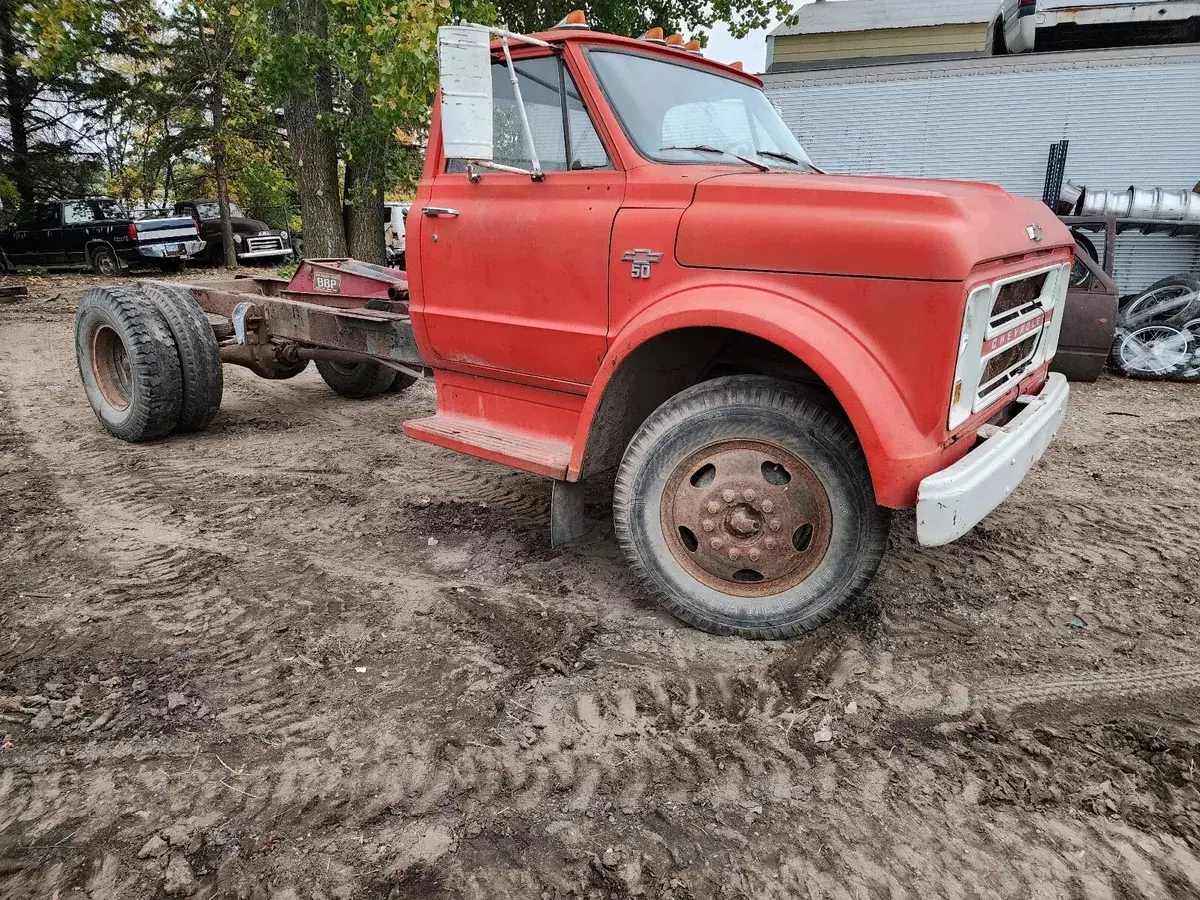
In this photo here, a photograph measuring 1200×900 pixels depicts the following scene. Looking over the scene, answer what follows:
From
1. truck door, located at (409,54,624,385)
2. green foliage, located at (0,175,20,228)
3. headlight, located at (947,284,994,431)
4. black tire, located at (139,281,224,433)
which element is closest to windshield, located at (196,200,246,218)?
green foliage, located at (0,175,20,228)

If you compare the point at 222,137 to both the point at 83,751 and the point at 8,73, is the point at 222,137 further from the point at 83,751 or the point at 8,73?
the point at 83,751

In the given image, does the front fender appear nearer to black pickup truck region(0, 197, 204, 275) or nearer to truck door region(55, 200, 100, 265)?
black pickup truck region(0, 197, 204, 275)

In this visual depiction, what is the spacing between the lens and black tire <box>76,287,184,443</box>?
4.94 m

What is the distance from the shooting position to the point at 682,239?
285 cm

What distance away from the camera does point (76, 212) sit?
1755 centimetres

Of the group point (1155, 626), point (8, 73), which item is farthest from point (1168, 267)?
point (8, 73)

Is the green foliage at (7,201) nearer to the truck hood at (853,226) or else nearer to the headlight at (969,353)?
the truck hood at (853,226)

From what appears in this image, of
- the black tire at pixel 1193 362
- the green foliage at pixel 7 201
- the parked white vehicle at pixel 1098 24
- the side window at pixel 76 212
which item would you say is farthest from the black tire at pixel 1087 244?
the green foliage at pixel 7 201

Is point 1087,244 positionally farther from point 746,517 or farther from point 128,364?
point 128,364

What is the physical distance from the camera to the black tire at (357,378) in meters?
6.52

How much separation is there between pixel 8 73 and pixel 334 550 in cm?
2369

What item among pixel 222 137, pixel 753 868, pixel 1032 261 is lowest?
pixel 753 868

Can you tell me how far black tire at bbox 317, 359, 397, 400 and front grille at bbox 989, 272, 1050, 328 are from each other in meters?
4.89

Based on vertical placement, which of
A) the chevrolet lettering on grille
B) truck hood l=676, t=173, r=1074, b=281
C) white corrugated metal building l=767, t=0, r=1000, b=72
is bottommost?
the chevrolet lettering on grille
